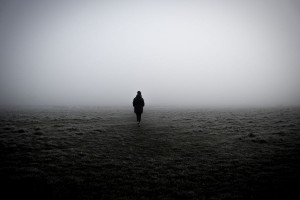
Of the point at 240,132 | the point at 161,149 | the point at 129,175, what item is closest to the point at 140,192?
the point at 129,175

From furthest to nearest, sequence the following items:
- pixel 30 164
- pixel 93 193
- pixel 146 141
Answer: pixel 146 141, pixel 30 164, pixel 93 193

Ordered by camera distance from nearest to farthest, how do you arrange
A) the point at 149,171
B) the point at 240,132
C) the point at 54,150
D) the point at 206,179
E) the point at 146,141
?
the point at 206,179 < the point at 149,171 < the point at 54,150 < the point at 146,141 < the point at 240,132

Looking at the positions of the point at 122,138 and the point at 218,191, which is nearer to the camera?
the point at 218,191

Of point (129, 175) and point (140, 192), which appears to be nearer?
point (140, 192)

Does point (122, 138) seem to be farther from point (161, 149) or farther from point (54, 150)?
point (54, 150)

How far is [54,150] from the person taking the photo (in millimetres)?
13477

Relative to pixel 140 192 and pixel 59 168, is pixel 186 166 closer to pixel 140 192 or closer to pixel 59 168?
pixel 140 192

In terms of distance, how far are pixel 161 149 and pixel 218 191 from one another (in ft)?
21.3

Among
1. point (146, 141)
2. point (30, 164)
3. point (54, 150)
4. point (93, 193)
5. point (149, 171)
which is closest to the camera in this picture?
point (93, 193)

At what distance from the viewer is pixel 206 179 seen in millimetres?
9133

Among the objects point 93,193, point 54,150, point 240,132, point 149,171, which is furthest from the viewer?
point 240,132

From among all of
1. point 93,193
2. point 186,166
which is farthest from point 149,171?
point 93,193

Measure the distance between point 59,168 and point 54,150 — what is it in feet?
12.0

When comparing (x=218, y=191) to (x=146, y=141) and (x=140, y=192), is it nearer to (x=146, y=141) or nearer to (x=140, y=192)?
(x=140, y=192)
